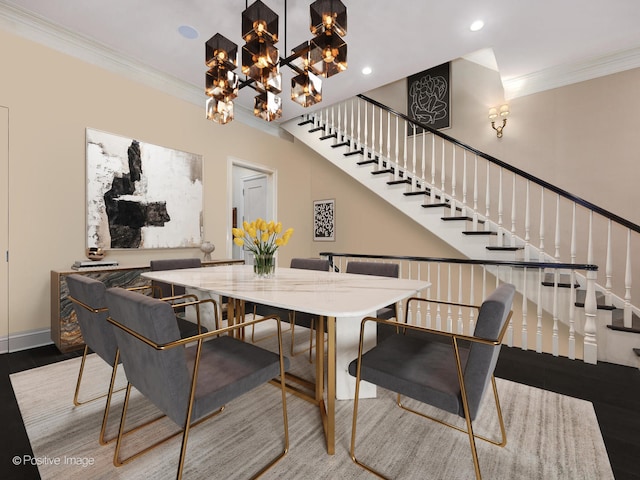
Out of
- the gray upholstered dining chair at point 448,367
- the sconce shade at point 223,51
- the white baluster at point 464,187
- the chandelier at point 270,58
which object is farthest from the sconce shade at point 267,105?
the white baluster at point 464,187

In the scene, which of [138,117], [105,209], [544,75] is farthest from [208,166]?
[544,75]

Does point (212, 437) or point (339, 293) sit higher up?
point (339, 293)

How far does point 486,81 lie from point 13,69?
18.9ft

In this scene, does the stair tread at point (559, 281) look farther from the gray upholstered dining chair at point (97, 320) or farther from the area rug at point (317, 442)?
the gray upholstered dining chair at point (97, 320)

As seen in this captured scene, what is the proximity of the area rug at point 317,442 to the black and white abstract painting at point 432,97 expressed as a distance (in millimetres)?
4337

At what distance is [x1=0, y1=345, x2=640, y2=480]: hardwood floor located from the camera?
1395 mm

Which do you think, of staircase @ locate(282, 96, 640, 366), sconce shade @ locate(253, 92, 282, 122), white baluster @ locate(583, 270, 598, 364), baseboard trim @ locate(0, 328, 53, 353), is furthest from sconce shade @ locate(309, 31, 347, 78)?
baseboard trim @ locate(0, 328, 53, 353)

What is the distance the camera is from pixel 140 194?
345 centimetres

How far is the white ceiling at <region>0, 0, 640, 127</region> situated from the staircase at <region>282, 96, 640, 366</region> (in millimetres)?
1157

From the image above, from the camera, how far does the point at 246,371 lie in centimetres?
128

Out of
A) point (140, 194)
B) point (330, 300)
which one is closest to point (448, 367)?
point (330, 300)

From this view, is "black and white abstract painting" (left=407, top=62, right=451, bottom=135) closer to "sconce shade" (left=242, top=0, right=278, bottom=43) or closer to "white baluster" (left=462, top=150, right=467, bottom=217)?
"white baluster" (left=462, top=150, right=467, bottom=217)

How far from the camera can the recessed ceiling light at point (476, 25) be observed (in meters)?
2.78

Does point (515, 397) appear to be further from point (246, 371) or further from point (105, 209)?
point (105, 209)
